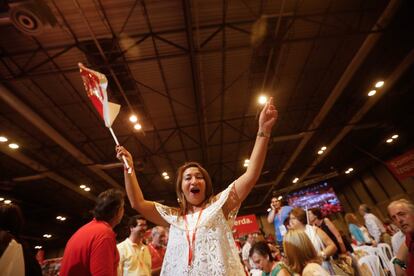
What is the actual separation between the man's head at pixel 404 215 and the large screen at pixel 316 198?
1013cm

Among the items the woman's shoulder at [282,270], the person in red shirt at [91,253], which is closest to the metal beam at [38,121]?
the person in red shirt at [91,253]

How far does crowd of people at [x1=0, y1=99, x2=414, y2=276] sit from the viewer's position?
124cm

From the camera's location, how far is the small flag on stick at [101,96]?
1879mm

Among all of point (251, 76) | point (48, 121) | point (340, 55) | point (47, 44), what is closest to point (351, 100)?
point (340, 55)

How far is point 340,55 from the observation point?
791 centimetres

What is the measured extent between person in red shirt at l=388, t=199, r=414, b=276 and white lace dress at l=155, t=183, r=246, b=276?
2.26m

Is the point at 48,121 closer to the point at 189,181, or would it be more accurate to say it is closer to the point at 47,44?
the point at 47,44

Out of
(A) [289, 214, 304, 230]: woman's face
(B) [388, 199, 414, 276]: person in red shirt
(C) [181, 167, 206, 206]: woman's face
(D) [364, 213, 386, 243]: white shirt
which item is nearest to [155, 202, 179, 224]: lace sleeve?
A: (C) [181, 167, 206, 206]: woman's face

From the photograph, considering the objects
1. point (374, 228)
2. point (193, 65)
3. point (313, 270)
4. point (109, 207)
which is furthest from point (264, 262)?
point (193, 65)

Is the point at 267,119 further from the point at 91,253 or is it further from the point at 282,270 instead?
the point at 91,253

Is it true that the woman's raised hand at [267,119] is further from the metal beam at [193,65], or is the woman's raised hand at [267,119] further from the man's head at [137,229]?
the metal beam at [193,65]

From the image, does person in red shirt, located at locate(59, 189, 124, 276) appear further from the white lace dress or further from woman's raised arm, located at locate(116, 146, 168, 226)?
the white lace dress

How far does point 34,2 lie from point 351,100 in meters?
10.1

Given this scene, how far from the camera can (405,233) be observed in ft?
8.69
